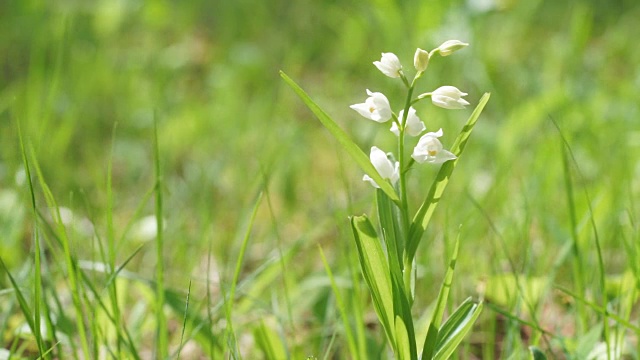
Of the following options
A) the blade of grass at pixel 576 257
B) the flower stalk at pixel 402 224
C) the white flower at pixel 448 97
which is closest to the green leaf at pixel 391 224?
the flower stalk at pixel 402 224

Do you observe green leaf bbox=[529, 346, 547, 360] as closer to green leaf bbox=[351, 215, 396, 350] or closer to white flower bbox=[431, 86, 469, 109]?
green leaf bbox=[351, 215, 396, 350]

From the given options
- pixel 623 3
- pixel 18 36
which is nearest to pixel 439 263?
pixel 18 36

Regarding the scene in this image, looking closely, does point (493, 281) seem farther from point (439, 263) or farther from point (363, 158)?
point (363, 158)

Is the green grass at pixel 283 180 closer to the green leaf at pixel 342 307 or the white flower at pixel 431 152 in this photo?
the green leaf at pixel 342 307

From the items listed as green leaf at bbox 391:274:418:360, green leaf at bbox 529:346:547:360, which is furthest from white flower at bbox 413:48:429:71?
green leaf at bbox 529:346:547:360

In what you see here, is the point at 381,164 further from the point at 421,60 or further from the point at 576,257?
the point at 576,257

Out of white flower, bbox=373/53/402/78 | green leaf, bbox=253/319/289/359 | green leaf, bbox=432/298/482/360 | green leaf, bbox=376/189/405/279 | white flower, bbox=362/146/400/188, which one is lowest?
green leaf, bbox=253/319/289/359
